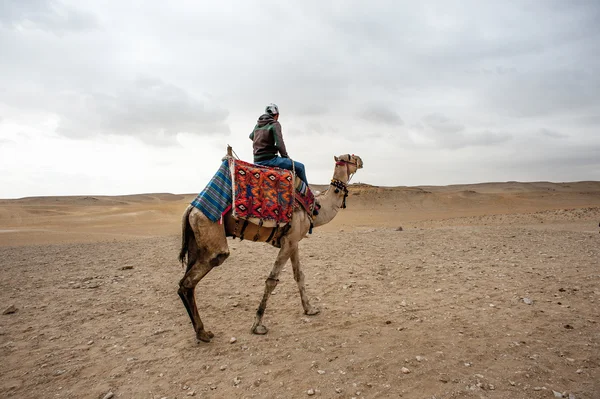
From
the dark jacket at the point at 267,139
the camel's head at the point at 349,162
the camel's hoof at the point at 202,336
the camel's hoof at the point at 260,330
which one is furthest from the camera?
the camel's head at the point at 349,162

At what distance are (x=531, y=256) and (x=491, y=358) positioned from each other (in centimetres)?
635

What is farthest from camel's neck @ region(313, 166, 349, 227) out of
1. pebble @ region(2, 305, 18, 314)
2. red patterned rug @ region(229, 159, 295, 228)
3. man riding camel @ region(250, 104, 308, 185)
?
pebble @ region(2, 305, 18, 314)

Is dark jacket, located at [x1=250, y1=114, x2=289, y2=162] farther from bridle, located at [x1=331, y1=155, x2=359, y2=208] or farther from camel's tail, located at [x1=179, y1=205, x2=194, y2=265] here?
camel's tail, located at [x1=179, y1=205, x2=194, y2=265]

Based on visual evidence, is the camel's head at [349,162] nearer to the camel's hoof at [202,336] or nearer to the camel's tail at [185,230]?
the camel's tail at [185,230]

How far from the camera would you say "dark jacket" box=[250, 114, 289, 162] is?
5.39 meters

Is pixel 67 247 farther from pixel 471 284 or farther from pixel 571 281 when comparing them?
pixel 571 281

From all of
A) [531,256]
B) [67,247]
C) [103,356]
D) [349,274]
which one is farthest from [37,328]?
[531,256]

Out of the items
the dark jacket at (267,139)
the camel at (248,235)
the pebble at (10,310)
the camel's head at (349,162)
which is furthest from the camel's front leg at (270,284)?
the pebble at (10,310)

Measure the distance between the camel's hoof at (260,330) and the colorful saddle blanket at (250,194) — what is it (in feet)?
5.14

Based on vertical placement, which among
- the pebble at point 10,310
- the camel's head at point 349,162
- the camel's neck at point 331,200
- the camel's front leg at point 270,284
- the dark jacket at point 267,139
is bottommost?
the pebble at point 10,310

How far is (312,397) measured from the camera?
141 inches

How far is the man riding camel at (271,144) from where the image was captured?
540 centimetres

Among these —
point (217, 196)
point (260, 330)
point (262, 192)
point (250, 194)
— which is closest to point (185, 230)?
point (217, 196)

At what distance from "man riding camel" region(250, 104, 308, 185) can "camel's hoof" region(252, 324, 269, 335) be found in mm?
2351
